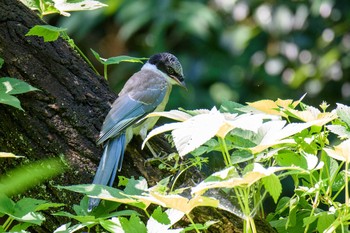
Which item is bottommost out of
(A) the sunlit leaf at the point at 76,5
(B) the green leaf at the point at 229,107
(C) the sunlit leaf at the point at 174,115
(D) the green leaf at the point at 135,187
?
(D) the green leaf at the point at 135,187

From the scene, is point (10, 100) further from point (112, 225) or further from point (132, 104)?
point (132, 104)

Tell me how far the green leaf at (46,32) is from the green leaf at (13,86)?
0.19 metres

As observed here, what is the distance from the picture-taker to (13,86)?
7.72ft

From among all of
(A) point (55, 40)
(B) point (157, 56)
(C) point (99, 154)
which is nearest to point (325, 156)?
(C) point (99, 154)

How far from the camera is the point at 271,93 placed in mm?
7148

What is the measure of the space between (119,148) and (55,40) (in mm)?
376

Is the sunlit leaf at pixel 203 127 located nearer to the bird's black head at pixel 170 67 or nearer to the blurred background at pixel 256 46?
the bird's black head at pixel 170 67

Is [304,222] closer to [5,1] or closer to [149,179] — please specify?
[149,179]

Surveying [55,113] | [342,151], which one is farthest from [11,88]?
[342,151]

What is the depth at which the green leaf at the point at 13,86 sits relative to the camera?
2330 millimetres

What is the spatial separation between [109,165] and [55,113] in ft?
0.83

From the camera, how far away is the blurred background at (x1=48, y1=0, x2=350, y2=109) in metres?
7.04

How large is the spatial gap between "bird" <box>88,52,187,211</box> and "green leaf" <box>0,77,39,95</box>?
0.26m

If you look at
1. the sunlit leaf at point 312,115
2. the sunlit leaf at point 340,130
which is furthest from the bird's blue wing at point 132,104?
the sunlit leaf at point 340,130
